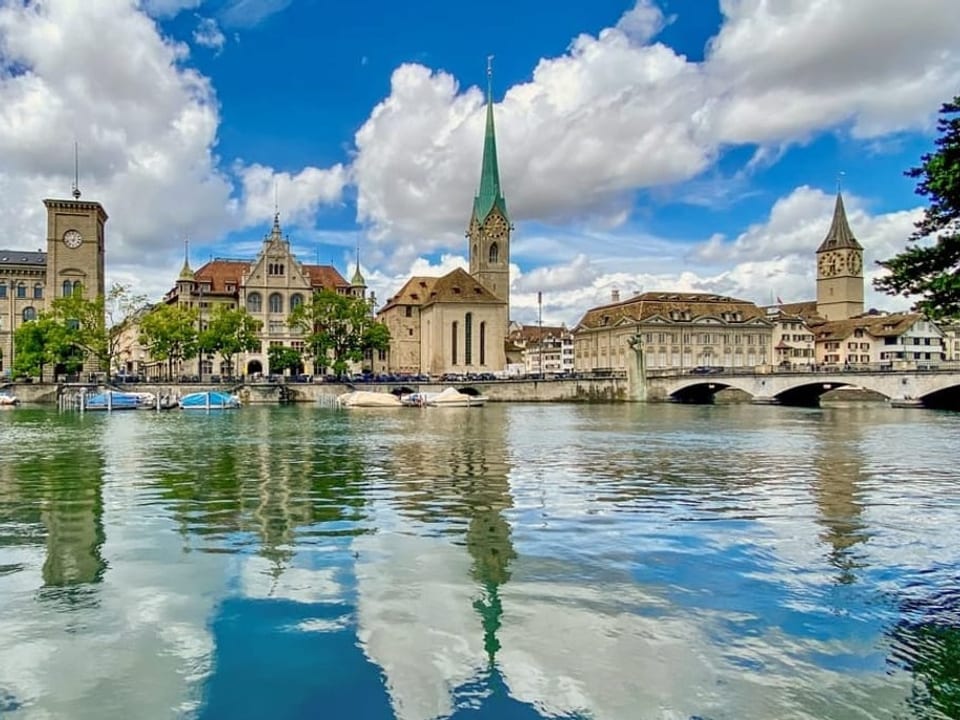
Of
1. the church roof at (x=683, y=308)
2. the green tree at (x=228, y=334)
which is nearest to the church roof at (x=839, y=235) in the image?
the church roof at (x=683, y=308)

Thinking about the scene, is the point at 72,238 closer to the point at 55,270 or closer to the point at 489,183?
the point at 55,270

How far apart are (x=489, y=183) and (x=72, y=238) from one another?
63416 mm

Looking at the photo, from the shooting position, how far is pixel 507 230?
135125 millimetres

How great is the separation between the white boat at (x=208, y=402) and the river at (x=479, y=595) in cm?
4893

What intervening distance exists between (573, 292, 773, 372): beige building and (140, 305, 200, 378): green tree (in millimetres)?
54612

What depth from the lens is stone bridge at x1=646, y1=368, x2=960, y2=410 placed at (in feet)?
A: 250

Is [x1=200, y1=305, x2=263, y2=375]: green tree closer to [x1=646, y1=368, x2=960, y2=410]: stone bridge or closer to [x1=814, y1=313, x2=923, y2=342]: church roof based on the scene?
[x1=646, y1=368, x2=960, y2=410]: stone bridge

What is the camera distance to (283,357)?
9394cm

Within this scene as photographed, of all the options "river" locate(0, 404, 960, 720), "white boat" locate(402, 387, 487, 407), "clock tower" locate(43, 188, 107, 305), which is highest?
"clock tower" locate(43, 188, 107, 305)

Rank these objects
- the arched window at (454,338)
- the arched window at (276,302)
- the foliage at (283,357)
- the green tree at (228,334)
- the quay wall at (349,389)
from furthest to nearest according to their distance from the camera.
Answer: the arched window at (454,338), the arched window at (276,302), the foliage at (283,357), the green tree at (228,334), the quay wall at (349,389)

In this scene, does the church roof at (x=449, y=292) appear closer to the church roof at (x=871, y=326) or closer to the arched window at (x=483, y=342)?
the arched window at (x=483, y=342)

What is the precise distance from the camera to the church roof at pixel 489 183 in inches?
5344

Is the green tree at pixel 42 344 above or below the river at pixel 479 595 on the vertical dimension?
above

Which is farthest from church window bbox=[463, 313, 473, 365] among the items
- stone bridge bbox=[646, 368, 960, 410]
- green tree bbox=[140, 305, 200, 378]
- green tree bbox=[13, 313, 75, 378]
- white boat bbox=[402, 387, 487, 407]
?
green tree bbox=[13, 313, 75, 378]
